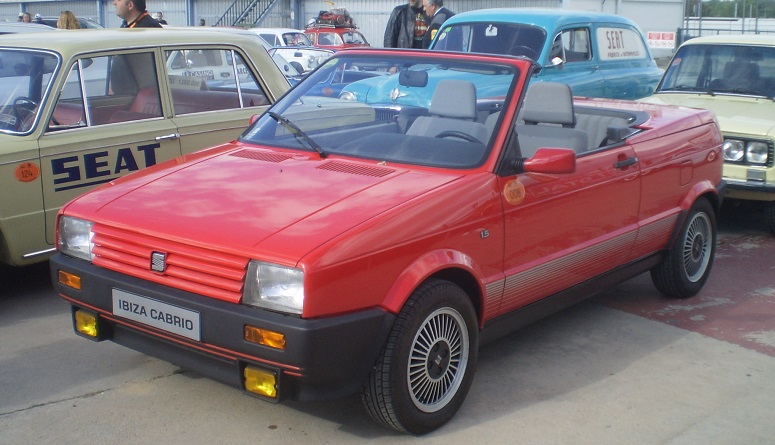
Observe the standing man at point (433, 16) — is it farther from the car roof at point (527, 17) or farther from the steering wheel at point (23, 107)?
the steering wheel at point (23, 107)

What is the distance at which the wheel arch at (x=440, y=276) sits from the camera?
11.9ft

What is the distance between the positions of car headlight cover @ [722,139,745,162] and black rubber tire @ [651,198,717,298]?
1.74 metres

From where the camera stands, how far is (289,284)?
3406 mm

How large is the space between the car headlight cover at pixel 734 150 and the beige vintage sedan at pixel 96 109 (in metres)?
3.97

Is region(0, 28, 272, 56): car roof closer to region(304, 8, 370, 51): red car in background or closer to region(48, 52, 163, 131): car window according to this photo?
region(48, 52, 163, 131): car window

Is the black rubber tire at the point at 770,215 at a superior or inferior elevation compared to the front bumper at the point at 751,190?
inferior

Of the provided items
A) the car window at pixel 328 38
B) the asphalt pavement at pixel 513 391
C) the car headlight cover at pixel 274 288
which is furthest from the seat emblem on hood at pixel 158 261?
the car window at pixel 328 38

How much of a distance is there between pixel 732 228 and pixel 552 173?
15.5 feet

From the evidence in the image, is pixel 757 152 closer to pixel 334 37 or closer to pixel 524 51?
pixel 524 51

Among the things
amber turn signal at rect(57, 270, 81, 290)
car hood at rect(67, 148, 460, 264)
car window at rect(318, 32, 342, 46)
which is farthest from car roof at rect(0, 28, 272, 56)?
car window at rect(318, 32, 342, 46)

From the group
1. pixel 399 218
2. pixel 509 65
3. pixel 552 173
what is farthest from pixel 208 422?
pixel 509 65

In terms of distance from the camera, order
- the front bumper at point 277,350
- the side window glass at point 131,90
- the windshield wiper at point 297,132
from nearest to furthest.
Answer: the front bumper at point 277,350 < the windshield wiper at point 297,132 < the side window glass at point 131,90

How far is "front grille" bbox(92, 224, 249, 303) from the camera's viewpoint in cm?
350

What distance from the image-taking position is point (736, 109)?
8.18 m
